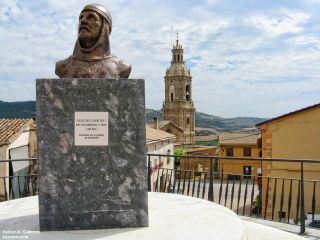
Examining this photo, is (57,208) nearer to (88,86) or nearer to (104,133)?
(104,133)

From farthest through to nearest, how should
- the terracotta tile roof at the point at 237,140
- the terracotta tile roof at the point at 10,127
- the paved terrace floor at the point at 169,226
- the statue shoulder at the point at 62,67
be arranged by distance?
the terracotta tile roof at the point at 237,140 < the terracotta tile roof at the point at 10,127 < the statue shoulder at the point at 62,67 < the paved terrace floor at the point at 169,226

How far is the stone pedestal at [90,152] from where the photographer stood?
400cm

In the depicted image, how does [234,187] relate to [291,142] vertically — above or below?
below

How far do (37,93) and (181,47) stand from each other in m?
84.0

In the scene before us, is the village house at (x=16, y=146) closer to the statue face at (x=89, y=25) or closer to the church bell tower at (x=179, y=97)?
the statue face at (x=89, y=25)

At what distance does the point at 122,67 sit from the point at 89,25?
0.58m

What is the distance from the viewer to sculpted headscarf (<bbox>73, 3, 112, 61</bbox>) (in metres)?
4.28

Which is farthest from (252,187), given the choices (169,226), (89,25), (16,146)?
(16,146)

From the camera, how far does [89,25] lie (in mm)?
4234

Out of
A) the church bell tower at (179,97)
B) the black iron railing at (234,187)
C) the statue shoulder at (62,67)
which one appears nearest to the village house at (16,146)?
the black iron railing at (234,187)

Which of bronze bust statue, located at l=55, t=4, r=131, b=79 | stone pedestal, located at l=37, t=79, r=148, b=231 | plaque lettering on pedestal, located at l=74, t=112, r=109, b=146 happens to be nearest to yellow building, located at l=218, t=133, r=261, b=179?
bronze bust statue, located at l=55, t=4, r=131, b=79

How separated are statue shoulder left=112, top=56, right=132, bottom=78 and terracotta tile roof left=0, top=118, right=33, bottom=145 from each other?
12.9 meters

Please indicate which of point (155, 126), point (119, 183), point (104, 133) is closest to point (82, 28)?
point (104, 133)

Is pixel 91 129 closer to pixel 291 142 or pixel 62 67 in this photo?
pixel 62 67
